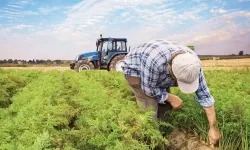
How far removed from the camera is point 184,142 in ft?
16.8

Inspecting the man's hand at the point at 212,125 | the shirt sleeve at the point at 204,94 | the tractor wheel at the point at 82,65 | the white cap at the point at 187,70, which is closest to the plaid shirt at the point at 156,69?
the shirt sleeve at the point at 204,94

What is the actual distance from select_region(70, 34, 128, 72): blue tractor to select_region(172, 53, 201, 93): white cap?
14039 millimetres

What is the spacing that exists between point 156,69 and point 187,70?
1.92ft

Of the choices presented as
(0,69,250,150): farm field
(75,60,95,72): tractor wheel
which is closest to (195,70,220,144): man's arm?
(0,69,250,150): farm field

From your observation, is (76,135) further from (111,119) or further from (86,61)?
(86,61)

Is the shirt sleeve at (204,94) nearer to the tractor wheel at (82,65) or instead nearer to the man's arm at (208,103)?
the man's arm at (208,103)

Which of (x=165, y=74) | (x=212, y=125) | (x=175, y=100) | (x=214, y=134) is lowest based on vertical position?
(x=214, y=134)

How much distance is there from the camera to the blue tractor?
60.6 feet

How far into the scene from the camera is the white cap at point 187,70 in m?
3.92

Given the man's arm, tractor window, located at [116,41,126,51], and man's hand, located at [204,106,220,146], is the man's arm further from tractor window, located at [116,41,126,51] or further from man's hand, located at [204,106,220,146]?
tractor window, located at [116,41,126,51]

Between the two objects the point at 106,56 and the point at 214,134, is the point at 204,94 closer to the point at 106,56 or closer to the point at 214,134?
the point at 214,134

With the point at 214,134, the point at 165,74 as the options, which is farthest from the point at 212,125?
the point at 165,74

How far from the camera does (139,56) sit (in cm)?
470

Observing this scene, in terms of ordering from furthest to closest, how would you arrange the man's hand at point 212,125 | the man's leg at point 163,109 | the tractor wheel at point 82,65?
the tractor wheel at point 82,65, the man's leg at point 163,109, the man's hand at point 212,125
